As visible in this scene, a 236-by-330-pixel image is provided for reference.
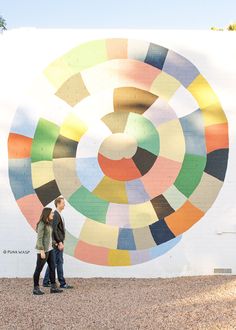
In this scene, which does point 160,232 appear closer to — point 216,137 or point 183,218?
point 183,218

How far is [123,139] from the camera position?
1160 centimetres

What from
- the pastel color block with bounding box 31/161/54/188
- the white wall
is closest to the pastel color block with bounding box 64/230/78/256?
the white wall

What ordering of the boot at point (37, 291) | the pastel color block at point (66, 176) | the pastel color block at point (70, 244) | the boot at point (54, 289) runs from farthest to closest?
the pastel color block at point (66, 176) < the pastel color block at point (70, 244) < the boot at point (54, 289) < the boot at point (37, 291)

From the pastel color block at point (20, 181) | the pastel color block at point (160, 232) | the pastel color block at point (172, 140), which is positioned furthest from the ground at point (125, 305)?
the pastel color block at point (172, 140)

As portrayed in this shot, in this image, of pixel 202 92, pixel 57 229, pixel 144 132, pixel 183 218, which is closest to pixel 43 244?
pixel 57 229

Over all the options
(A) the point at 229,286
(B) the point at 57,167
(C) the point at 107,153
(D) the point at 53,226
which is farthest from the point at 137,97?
(A) the point at 229,286

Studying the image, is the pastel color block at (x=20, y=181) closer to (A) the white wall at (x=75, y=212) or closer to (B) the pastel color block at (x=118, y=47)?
(A) the white wall at (x=75, y=212)

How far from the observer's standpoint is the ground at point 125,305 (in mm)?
7820

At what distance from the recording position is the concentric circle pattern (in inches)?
453

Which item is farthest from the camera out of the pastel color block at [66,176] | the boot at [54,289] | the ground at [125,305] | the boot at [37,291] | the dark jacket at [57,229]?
the pastel color block at [66,176]

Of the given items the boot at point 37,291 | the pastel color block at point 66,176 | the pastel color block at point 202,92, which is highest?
the pastel color block at point 202,92

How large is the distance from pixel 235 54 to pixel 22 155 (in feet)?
13.6

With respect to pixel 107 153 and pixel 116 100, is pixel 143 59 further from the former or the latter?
pixel 107 153

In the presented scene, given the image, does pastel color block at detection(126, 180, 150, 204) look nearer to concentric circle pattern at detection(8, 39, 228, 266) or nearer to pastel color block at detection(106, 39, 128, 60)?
concentric circle pattern at detection(8, 39, 228, 266)
